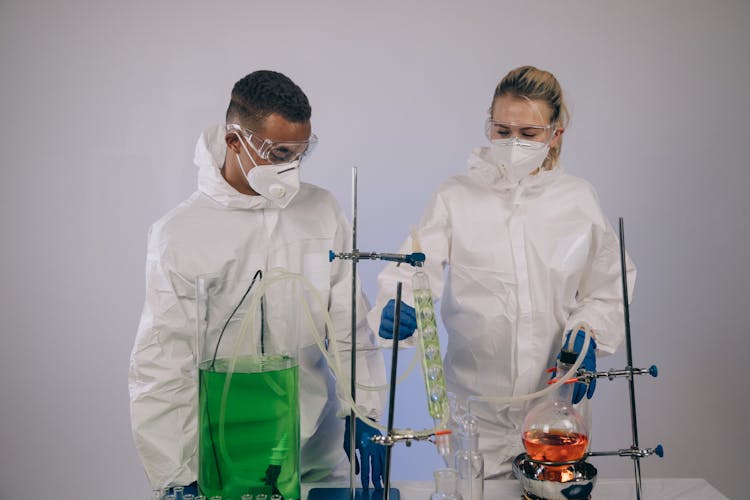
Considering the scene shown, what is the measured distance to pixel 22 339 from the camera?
109 inches

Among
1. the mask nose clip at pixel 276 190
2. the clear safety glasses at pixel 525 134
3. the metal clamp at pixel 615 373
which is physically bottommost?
the metal clamp at pixel 615 373

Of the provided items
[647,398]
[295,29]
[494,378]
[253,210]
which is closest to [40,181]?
[295,29]

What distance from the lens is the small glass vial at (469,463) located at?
1.25m

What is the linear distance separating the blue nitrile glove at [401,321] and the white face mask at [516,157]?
47 cm

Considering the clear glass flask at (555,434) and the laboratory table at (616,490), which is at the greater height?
the clear glass flask at (555,434)

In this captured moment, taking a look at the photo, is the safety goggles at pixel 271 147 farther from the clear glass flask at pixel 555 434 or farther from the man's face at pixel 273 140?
the clear glass flask at pixel 555 434

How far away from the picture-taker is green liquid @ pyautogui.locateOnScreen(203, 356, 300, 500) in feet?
4.06

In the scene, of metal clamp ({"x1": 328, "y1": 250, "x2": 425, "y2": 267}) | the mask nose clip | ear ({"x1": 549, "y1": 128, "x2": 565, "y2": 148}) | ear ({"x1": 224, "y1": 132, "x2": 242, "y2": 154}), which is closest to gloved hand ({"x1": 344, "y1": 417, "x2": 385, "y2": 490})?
metal clamp ({"x1": 328, "y1": 250, "x2": 425, "y2": 267})

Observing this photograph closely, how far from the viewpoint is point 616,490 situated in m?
1.50

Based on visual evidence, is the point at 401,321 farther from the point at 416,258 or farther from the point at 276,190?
the point at 276,190

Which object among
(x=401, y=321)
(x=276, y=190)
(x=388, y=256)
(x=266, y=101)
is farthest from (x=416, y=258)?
(x=266, y=101)

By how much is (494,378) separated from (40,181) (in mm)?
1888

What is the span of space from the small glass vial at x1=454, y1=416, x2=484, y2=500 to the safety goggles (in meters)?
0.82

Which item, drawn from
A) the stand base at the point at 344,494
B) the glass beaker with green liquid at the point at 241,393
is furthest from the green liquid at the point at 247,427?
the stand base at the point at 344,494
